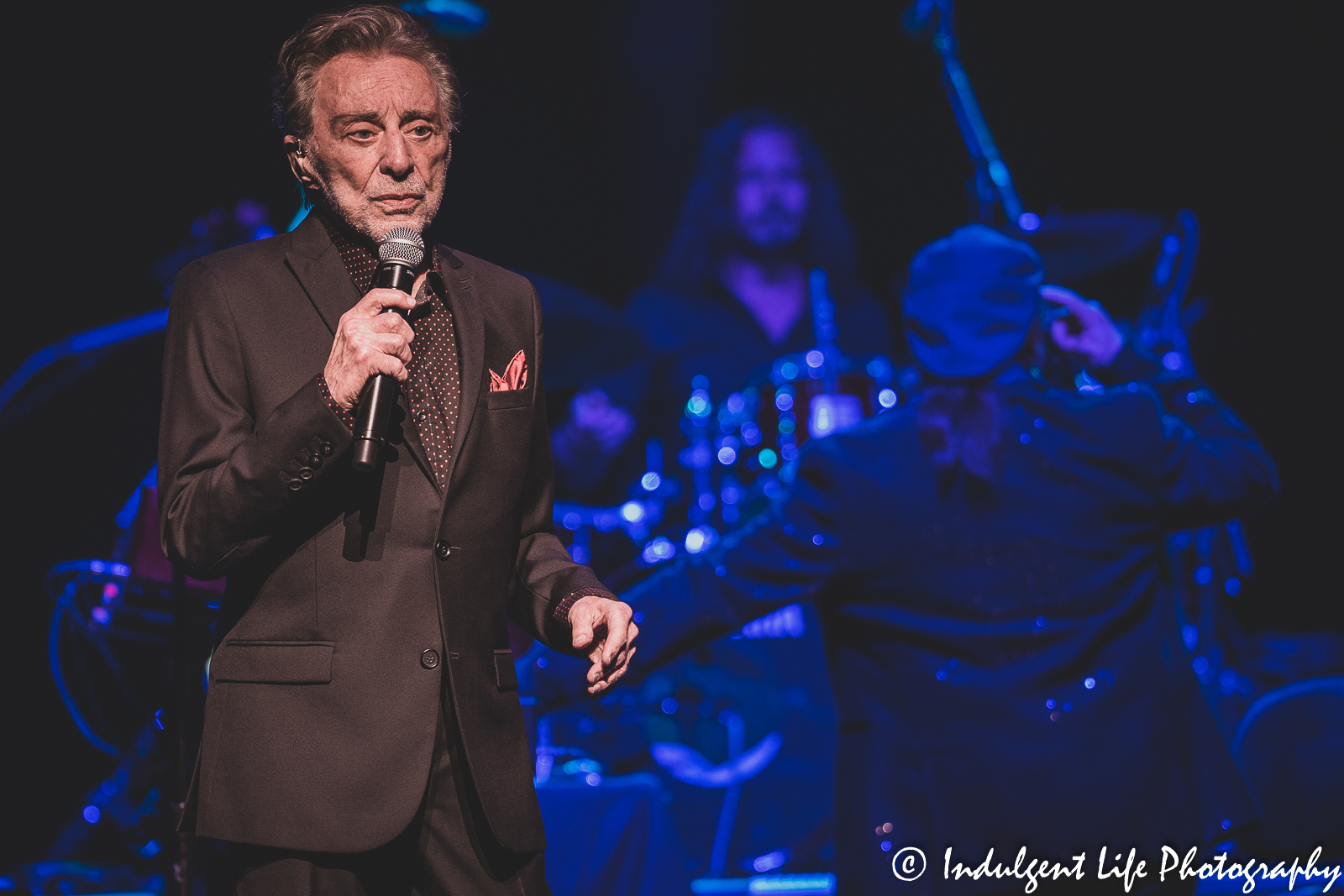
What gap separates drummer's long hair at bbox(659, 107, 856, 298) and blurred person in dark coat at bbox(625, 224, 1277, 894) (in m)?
2.71

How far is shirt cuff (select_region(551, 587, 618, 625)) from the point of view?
1487 millimetres

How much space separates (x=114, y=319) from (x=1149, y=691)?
3.62m

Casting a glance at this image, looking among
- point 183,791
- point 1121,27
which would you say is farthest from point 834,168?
Result: point 183,791

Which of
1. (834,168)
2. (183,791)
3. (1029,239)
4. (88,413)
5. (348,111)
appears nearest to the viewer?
(348,111)

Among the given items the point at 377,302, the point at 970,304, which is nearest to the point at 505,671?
the point at 377,302

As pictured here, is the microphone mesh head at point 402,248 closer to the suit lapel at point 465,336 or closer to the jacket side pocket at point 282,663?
the suit lapel at point 465,336

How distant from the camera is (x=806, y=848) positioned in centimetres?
418

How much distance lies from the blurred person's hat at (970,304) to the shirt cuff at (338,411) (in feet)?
6.13

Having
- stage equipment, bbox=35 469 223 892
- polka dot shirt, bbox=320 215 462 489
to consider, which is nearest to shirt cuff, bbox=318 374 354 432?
polka dot shirt, bbox=320 215 462 489

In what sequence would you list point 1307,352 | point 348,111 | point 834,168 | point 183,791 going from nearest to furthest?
point 348,111, point 183,791, point 1307,352, point 834,168

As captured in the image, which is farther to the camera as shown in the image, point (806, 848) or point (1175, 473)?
point (806, 848)

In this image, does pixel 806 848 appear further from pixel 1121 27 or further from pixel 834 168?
pixel 1121 27

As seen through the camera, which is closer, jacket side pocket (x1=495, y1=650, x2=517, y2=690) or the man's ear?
jacket side pocket (x1=495, y1=650, x2=517, y2=690)

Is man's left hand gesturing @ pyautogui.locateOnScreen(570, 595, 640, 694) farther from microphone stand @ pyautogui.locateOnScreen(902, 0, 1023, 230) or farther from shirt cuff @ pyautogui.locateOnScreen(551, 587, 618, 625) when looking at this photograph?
microphone stand @ pyautogui.locateOnScreen(902, 0, 1023, 230)
